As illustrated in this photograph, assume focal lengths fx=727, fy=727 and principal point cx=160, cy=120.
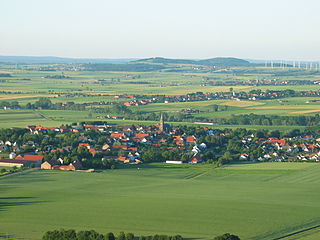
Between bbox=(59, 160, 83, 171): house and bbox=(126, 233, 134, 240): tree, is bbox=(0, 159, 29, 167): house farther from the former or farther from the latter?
bbox=(126, 233, 134, 240): tree

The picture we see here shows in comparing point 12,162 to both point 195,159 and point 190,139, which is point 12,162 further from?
point 190,139

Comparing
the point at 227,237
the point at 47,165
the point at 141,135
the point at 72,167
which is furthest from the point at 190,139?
the point at 227,237

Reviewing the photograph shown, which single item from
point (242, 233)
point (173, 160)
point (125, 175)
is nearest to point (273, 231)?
point (242, 233)

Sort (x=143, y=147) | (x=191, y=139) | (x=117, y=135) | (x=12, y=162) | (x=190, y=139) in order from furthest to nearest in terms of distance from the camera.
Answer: (x=117, y=135), (x=190, y=139), (x=191, y=139), (x=143, y=147), (x=12, y=162)

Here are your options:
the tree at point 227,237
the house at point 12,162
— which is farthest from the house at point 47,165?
the tree at point 227,237

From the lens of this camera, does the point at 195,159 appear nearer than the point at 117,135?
Yes

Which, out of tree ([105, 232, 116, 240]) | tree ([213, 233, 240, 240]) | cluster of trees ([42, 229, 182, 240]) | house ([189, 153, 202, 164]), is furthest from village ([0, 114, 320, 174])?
tree ([213, 233, 240, 240])

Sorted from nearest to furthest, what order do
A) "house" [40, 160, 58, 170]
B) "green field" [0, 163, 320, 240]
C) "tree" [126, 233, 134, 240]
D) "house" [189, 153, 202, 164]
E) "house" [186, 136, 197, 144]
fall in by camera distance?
"tree" [126, 233, 134, 240] → "green field" [0, 163, 320, 240] → "house" [40, 160, 58, 170] → "house" [189, 153, 202, 164] → "house" [186, 136, 197, 144]
